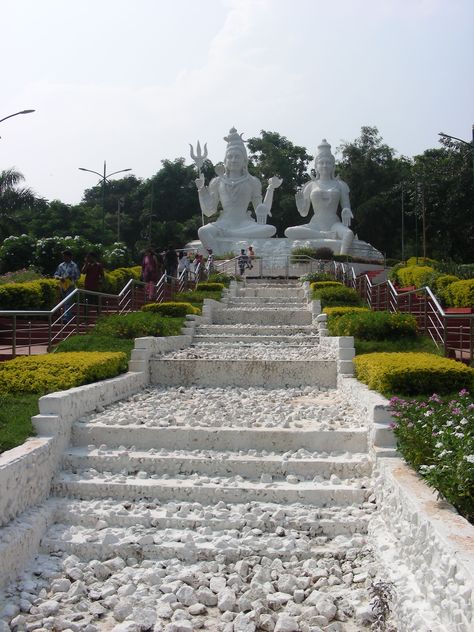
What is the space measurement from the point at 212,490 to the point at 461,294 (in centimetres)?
1078

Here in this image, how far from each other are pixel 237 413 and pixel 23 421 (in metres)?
2.40

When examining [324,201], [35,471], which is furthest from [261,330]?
[324,201]

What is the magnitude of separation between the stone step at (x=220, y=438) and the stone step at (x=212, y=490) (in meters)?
0.63

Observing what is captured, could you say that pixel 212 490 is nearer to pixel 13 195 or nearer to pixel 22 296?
pixel 22 296

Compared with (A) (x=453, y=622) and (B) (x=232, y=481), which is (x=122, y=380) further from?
(A) (x=453, y=622)

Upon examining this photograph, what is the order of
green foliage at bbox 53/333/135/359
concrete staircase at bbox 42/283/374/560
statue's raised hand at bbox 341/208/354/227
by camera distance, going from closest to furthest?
concrete staircase at bbox 42/283/374/560, green foliage at bbox 53/333/135/359, statue's raised hand at bbox 341/208/354/227

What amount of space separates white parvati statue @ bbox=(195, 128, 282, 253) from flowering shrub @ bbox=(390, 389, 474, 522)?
24751 millimetres

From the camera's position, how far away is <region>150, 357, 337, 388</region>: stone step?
954 centimetres

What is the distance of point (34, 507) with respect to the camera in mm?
5484

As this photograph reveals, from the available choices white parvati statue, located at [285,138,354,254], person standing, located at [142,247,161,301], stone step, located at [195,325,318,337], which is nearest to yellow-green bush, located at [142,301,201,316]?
stone step, located at [195,325,318,337]

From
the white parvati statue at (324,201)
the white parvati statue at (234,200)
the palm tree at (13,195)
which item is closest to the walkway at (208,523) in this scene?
the white parvati statue at (234,200)

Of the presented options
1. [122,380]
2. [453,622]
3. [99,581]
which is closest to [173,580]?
[99,581]

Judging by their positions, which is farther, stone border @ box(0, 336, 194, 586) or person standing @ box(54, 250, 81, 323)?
person standing @ box(54, 250, 81, 323)

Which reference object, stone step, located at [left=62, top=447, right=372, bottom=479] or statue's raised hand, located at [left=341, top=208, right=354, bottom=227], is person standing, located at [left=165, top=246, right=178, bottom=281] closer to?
stone step, located at [left=62, top=447, right=372, bottom=479]
